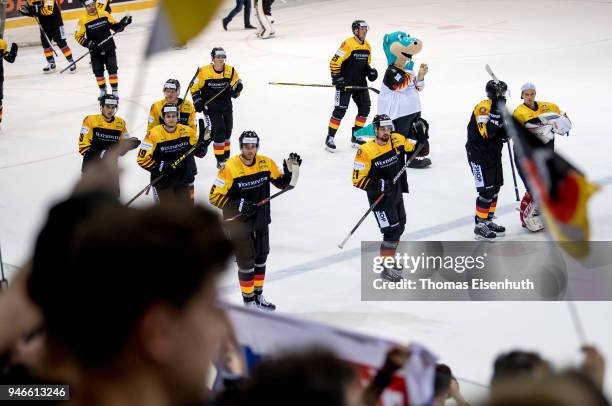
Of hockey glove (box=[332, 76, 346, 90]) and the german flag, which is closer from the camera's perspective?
the german flag

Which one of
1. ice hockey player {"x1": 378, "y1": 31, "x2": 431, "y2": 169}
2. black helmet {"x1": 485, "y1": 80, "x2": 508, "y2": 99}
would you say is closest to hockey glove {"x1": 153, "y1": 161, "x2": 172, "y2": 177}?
black helmet {"x1": 485, "y1": 80, "x2": 508, "y2": 99}

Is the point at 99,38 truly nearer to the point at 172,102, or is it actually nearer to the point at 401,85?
the point at 172,102

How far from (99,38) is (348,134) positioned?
4.60 meters

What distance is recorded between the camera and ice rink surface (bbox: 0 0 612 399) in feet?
25.6

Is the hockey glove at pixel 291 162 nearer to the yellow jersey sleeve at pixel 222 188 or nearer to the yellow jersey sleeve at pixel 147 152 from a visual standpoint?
the yellow jersey sleeve at pixel 222 188

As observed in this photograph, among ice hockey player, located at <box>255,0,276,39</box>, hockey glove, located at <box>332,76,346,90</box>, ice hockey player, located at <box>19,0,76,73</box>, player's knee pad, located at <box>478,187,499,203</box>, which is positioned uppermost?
player's knee pad, located at <box>478,187,499,203</box>

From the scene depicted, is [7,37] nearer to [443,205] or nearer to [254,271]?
[443,205]

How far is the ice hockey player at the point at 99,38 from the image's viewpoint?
1557 cm

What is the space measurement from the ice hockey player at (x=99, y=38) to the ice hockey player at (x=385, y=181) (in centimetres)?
811

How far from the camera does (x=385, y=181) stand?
8328 mm

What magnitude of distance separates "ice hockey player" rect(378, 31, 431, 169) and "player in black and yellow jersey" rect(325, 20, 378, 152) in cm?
104

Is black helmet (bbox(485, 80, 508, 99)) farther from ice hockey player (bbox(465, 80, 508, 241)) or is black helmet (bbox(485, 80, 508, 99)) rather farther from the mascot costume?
the mascot costume

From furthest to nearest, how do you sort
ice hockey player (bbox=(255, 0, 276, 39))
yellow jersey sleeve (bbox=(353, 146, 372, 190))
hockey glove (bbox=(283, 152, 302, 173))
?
ice hockey player (bbox=(255, 0, 276, 39)) < yellow jersey sleeve (bbox=(353, 146, 372, 190)) < hockey glove (bbox=(283, 152, 302, 173))

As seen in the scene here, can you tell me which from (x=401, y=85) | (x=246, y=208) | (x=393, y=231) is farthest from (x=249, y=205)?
(x=401, y=85)
